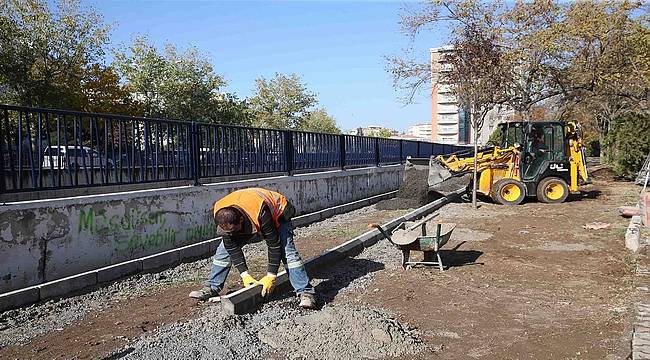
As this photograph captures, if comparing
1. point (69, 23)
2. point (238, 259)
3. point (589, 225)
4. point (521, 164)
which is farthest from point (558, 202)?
point (69, 23)

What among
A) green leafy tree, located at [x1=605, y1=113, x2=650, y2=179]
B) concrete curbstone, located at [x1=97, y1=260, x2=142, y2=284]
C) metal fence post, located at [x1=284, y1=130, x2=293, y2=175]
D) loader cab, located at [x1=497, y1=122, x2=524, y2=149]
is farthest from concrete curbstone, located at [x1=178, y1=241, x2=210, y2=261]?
green leafy tree, located at [x1=605, y1=113, x2=650, y2=179]

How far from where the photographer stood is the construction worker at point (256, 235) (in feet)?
16.6

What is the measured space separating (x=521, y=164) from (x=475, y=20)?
28.7 feet

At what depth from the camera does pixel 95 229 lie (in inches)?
256

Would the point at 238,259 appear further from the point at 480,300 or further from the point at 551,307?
the point at 551,307

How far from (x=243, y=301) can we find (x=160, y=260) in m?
2.56

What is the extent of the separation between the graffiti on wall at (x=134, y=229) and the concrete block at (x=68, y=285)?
551mm

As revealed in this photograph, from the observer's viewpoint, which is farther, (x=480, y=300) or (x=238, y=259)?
(x=480, y=300)

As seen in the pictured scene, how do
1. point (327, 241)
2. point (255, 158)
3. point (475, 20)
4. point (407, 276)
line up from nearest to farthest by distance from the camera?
point (407, 276), point (327, 241), point (255, 158), point (475, 20)

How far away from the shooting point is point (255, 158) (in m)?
10.7

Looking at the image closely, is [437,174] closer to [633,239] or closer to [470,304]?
[633,239]

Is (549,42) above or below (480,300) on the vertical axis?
above

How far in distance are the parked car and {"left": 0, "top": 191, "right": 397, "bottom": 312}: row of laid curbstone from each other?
134 centimetres

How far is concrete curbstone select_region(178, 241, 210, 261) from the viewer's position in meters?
7.73
